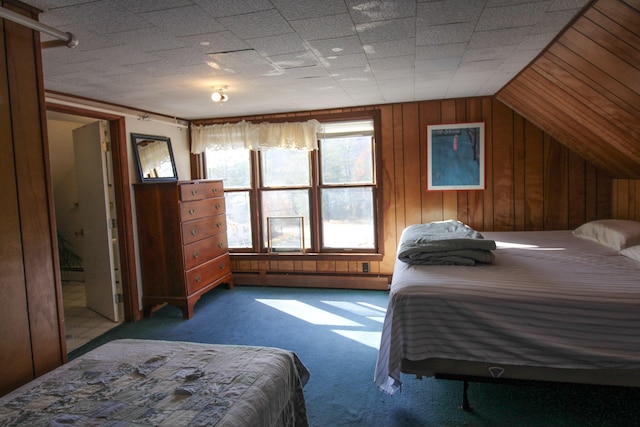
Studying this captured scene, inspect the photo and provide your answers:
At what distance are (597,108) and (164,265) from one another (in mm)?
3827

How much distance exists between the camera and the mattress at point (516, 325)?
188cm

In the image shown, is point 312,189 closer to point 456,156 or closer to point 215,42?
point 456,156

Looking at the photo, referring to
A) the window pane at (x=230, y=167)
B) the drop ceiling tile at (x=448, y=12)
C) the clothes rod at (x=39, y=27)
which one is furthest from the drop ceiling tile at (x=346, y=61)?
the window pane at (x=230, y=167)

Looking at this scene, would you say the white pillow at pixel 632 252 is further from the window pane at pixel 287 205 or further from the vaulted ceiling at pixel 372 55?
the window pane at pixel 287 205

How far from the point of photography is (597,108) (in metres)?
2.64

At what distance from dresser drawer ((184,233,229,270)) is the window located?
44 centimetres

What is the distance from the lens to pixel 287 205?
4758mm

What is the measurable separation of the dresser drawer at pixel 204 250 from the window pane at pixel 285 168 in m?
0.88

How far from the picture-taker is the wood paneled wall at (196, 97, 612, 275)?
12.8 feet

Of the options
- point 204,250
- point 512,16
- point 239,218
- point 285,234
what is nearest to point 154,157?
point 204,250

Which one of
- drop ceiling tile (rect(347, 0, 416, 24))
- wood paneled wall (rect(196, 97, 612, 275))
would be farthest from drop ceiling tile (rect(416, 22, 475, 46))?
wood paneled wall (rect(196, 97, 612, 275))

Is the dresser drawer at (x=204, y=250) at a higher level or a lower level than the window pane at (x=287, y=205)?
lower

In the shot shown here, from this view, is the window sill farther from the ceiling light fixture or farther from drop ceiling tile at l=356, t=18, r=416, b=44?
drop ceiling tile at l=356, t=18, r=416, b=44

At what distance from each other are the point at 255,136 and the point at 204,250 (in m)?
1.44
